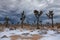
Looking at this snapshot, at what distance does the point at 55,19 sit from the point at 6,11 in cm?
356

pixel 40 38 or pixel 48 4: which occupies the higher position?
pixel 48 4

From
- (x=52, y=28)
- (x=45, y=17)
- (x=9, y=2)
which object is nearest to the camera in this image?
(x=9, y=2)

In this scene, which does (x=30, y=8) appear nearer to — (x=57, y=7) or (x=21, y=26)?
(x=57, y=7)

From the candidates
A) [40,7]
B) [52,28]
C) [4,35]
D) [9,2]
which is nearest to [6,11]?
[9,2]

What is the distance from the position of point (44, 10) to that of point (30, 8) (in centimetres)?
117

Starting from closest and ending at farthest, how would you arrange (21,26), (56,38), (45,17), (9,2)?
1. (56,38)
2. (9,2)
3. (45,17)
4. (21,26)

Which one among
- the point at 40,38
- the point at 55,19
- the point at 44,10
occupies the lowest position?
the point at 40,38

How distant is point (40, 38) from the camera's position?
9.76 meters

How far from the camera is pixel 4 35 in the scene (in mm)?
10172

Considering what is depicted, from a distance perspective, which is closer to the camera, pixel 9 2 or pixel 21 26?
pixel 9 2

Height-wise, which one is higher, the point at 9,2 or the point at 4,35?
the point at 9,2

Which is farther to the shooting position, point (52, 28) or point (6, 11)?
point (52, 28)

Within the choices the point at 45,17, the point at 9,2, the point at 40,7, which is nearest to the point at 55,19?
the point at 45,17

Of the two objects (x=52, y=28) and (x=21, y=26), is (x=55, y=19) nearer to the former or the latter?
(x=52, y=28)
